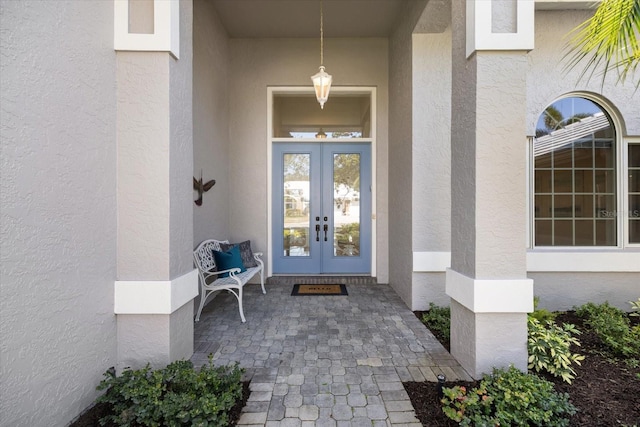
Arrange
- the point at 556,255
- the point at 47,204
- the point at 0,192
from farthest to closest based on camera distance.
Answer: the point at 556,255 → the point at 47,204 → the point at 0,192

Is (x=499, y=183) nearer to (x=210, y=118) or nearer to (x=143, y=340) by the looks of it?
(x=143, y=340)

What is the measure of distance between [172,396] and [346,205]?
395 centimetres

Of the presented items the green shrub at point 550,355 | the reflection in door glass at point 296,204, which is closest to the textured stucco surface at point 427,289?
the green shrub at point 550,355

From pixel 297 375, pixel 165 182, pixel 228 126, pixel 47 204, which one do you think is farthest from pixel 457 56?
pixel 228 126

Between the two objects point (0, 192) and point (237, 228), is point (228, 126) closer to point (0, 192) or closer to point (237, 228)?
point (237, 228)

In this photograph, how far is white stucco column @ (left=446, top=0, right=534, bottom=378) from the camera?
2.22 meters

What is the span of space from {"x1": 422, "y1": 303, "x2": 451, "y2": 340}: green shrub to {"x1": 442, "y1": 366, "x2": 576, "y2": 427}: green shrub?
42.8 inches

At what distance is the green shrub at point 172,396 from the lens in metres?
1.71

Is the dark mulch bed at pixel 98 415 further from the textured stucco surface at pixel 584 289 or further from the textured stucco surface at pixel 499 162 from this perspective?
the textured stucco surface at pixel 584 289

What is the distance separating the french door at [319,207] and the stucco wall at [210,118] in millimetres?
916

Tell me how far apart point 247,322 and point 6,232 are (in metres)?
2.39

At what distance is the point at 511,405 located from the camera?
180 centimetres

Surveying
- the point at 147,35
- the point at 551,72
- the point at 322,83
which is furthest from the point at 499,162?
the point at 551,72

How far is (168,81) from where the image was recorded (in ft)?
7.26
